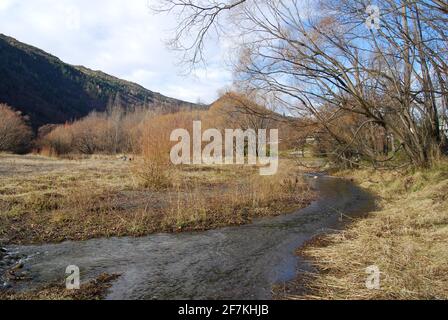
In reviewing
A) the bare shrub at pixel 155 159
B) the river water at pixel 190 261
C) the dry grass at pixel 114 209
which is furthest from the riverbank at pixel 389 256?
the bare shrub at pixel 155 159

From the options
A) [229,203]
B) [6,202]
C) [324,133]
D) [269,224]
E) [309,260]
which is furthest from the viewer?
[324,133]

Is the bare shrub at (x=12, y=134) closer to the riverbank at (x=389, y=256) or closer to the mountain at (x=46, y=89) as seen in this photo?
the mountain at (x=46, y=89)

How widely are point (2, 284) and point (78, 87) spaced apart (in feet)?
416

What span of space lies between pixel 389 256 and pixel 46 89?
112 metres

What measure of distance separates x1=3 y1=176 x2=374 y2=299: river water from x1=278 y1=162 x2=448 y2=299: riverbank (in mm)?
483

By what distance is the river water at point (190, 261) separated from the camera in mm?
5500

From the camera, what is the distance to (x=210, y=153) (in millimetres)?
39188

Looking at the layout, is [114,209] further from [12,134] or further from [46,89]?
[46,89]

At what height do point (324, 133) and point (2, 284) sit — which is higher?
point (324, 133)

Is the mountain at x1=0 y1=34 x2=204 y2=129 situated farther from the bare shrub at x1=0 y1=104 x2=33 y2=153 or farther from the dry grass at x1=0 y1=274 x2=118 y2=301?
the dry grass at x1=0 y1=274 x2=118 y2=301

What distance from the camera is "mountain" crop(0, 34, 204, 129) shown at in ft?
278

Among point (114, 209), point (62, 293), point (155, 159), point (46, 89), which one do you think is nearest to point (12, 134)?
point (155, 159)
